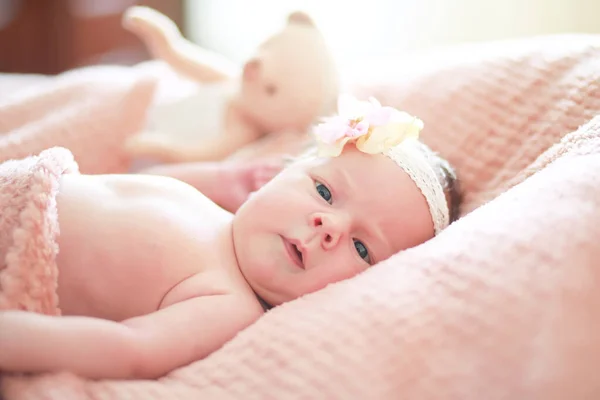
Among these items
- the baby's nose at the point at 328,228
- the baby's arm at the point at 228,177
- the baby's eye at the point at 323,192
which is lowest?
the baby's arm at the point at 228,177

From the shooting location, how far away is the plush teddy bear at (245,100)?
141cm

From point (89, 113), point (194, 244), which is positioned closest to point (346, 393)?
point (194, 244)

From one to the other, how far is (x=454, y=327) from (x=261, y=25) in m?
2.20

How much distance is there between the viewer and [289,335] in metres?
0.71

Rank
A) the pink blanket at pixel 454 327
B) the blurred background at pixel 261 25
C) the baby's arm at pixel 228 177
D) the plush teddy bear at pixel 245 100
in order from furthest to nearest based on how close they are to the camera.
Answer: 1. the blurred background at pixel 261 25
2. the plush teddy bear at pixel 245 100
3. the baby's arm at pixel 228 177
4. the pink blanket at pixel 454 327

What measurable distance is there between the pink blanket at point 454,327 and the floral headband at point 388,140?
15cm

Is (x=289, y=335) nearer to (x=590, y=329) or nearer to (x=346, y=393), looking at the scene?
(x=346, y=393)

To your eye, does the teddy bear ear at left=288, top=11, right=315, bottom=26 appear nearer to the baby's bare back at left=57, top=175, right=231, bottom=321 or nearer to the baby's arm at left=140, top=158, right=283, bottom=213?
the baby's arm at left=140, top=158, right=283, bottom=213

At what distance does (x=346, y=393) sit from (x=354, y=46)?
1.84 m

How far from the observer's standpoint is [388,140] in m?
0.98

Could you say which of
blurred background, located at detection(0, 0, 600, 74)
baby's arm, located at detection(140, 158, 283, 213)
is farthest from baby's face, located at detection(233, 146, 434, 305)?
blurred background, located at detection(0, 0, 600, 74)

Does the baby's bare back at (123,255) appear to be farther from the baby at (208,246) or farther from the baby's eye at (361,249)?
the baby's eye at (361,249)

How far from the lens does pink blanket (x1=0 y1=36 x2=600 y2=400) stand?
2.10 feet

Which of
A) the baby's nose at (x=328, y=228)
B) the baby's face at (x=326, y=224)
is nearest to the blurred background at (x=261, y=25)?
the baby's face at (x=326, y=224)
